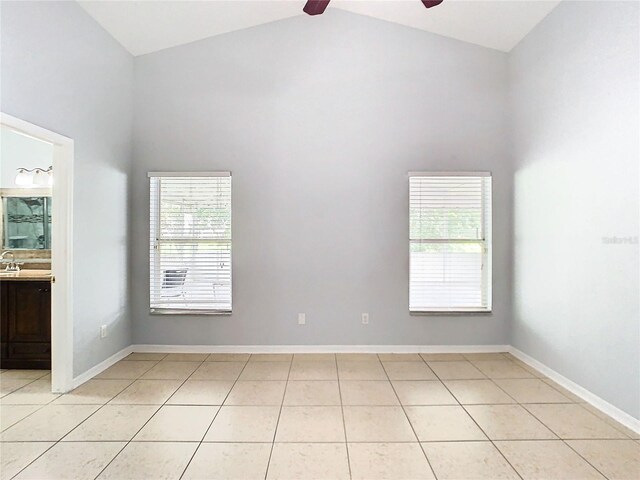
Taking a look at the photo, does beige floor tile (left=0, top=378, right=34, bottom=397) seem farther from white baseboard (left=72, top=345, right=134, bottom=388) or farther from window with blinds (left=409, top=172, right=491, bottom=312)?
window with blinds (left=409, top=172, right=491, bottom=312)

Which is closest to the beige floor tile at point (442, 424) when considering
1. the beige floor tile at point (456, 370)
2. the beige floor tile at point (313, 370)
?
the beige floor tile at point (456, 370)

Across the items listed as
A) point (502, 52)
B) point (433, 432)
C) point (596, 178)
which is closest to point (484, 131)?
point (502, 52)

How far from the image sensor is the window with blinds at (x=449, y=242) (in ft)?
13.1

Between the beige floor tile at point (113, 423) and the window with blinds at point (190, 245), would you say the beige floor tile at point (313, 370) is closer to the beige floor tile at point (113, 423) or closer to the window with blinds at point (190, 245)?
the window with blinds at point (190, 245)

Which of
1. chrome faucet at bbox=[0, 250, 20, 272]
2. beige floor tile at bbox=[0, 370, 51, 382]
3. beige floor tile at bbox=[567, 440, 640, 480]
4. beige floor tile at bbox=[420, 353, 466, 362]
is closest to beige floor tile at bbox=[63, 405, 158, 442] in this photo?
beige floor tile at bbox=[0, 370, 51, 382]

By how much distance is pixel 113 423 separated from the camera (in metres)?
2.51

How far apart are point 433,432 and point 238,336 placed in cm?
234

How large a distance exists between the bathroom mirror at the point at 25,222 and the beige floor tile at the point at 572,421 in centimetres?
514

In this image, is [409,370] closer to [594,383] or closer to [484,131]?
[594,383]

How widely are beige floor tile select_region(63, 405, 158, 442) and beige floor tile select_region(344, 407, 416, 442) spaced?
147 cm

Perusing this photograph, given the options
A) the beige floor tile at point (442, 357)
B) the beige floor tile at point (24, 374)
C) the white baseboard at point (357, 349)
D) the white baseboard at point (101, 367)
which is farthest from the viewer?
the white baseboard at point (357, 349)

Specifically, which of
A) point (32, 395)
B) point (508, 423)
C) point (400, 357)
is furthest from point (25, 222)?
point (508, 423)

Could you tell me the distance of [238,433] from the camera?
237 cm

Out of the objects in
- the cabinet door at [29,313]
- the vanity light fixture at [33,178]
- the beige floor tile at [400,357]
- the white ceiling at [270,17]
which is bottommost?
the beige floor tile at [400,357]
